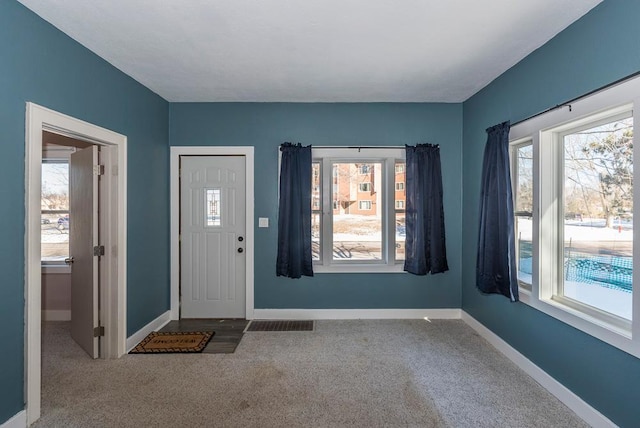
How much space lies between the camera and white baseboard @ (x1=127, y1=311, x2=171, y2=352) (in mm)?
3135

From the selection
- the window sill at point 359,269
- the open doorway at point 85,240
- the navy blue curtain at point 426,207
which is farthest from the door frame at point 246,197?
the navy blue curtain at point 426,207

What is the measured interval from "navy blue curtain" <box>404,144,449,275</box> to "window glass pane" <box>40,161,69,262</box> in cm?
433

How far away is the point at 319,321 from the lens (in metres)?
3.85

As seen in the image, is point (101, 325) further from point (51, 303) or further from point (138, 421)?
point (51, 303)

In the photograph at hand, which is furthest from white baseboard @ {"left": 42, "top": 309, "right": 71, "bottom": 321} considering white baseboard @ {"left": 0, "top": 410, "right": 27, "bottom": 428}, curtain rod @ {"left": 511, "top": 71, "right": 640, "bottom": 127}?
curtain rod @ {"left": 511, "top": 71, "right": 640, "bottom": 127}

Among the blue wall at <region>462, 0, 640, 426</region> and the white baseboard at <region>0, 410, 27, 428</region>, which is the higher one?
the blue wall at <region>462, 0, 640, 426</region>

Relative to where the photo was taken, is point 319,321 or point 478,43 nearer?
point 478,43

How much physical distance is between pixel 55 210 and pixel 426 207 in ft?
15.2

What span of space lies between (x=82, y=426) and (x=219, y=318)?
1.91 meters

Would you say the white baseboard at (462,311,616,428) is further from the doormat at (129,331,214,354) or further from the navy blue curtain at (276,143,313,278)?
the doormat at (129,331,214,354)

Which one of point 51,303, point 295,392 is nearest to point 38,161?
point 295,392

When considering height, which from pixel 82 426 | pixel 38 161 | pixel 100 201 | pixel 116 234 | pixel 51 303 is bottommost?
pixel 82 426

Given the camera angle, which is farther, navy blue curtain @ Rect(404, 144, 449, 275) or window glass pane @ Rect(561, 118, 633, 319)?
navy blue curtain @ Rect(404, 144, 449, 275)

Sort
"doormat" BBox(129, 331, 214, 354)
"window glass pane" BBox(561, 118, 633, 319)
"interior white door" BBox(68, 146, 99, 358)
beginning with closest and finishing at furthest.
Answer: "window glass pane" BBox(561, 118, 633, 319) → "interior white door" BBox(68, 146, 99, 358) → "doormat" BBox(129, 331, 214, 354)
